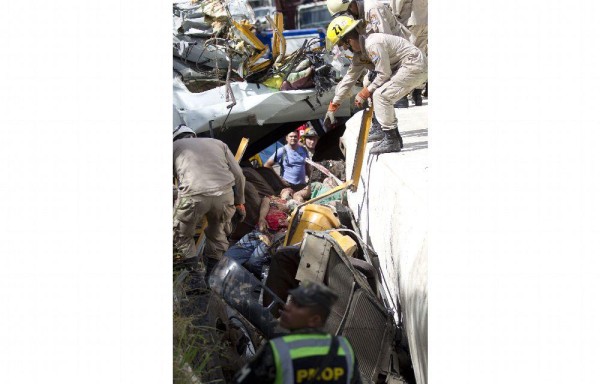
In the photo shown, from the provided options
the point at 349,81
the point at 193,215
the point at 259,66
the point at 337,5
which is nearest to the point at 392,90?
the point at 349,81

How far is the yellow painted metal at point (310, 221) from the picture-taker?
8.52 meters

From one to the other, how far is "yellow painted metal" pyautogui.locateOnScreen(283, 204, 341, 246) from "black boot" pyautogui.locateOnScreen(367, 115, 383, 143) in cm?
91

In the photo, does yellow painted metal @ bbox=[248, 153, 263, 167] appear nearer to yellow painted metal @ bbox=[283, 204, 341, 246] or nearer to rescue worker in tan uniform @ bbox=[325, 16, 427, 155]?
yellow painted metal @ bbox=[283, 204, 341, 246]

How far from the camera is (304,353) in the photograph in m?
3.78

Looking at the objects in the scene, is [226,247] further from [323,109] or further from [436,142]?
[323,109]

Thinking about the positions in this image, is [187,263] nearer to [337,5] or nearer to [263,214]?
[263,214]

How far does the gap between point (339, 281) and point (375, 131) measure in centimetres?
302

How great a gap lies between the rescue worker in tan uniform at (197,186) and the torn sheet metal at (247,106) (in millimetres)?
3987

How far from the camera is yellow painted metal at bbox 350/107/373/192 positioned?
887cm

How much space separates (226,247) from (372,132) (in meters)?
2.10

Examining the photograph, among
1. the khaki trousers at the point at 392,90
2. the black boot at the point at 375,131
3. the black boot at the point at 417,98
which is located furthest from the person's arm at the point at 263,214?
the black boot at the point at 417,98

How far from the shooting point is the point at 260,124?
40.1 feet

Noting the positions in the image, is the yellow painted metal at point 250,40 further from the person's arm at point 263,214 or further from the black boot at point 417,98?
the person's arm at point 263,214
